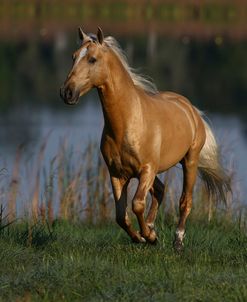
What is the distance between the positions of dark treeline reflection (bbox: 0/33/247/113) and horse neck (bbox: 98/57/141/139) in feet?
55.5

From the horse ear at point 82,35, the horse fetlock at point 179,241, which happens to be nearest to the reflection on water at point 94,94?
the horse fetlock at point 179,241

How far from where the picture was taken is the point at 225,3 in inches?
1954

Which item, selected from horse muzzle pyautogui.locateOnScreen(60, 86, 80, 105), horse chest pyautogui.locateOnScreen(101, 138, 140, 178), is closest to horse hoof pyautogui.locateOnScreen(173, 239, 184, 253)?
horse chest pyautogui.locateOnScreen(101, 138, 140, 178)

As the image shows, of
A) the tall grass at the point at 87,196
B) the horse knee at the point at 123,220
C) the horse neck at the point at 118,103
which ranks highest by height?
the horse neck at the point at 118,103

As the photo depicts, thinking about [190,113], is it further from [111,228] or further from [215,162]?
[111,228]

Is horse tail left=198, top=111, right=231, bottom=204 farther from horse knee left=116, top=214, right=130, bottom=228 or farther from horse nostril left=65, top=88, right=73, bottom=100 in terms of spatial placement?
horse nostril left=65, top=88, right=73, bottom=100

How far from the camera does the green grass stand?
620 cm

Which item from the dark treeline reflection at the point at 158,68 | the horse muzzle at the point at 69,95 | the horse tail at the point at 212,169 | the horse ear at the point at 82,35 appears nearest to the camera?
the horse muzzle at the point at 69,95

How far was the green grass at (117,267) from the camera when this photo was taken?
6199 millimetres

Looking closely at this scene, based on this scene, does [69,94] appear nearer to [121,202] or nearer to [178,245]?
[121,202]

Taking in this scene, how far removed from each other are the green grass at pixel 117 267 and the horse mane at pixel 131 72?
133 cm

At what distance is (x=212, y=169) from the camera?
9414 millimetres

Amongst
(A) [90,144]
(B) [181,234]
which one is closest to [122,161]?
(B) [181,234]

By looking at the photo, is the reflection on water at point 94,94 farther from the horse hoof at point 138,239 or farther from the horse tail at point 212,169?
the horse hoof at point 138,239
